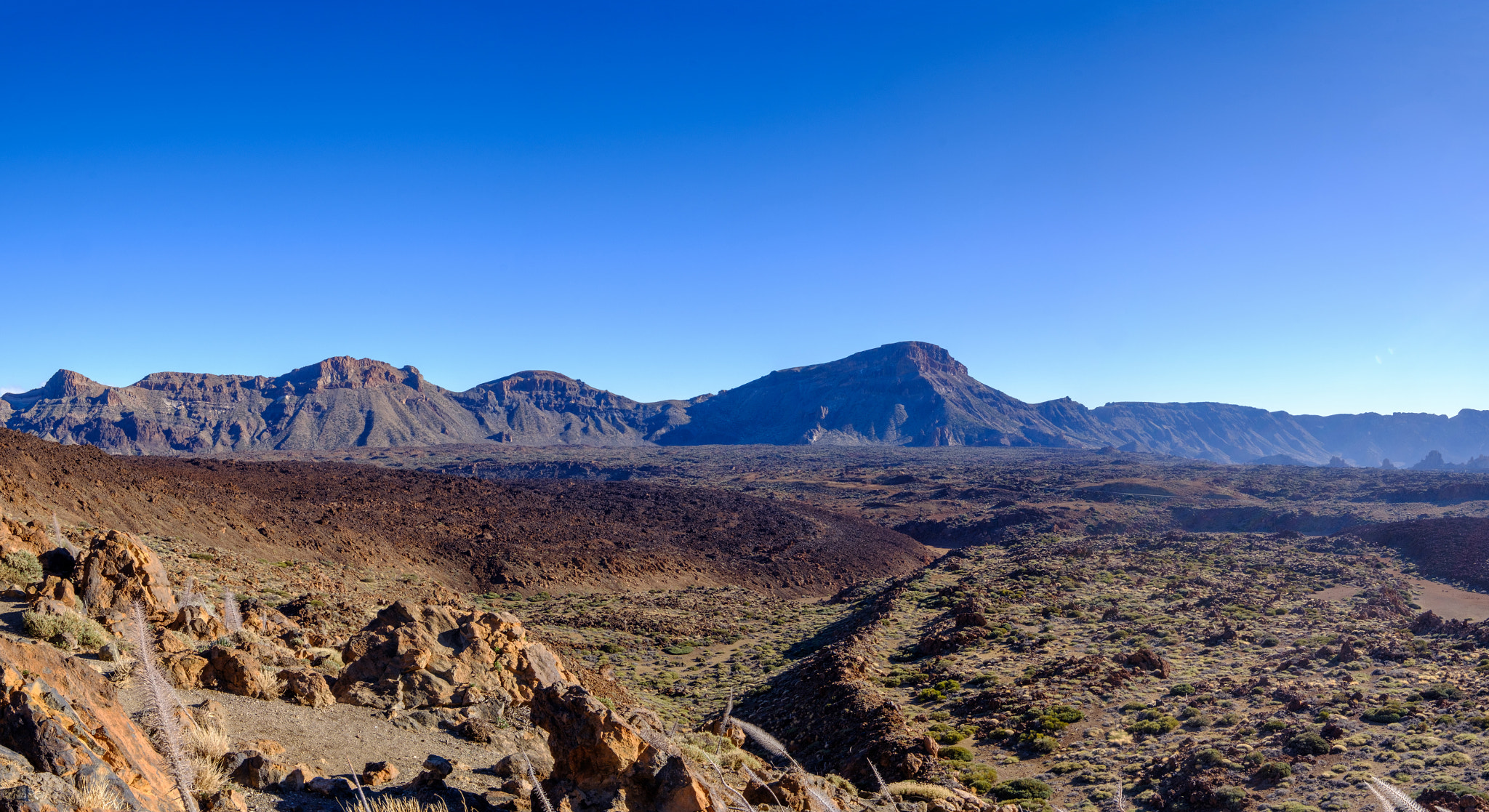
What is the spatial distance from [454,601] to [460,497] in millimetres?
23694

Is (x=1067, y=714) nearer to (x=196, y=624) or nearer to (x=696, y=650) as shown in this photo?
(x=696, y=650)

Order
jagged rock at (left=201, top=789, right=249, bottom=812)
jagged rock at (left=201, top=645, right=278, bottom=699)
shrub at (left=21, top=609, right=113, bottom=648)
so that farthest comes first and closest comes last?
jagged rock at (left=201, top=645, right=278, bottom=699)
shrub at (left=21, top=609, right=113, bottom=648)
jagged rock at (left=201, top=789, right=249, bottom=812)

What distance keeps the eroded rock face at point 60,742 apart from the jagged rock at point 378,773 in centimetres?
209

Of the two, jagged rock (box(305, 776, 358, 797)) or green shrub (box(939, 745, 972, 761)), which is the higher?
jagged rock (box(305, 776, 358, 797))

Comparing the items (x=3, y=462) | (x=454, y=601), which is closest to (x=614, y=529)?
(x=454, y=601)

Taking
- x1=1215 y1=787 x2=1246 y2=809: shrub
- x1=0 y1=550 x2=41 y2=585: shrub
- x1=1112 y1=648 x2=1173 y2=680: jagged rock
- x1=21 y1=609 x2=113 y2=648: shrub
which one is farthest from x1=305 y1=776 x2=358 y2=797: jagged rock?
x1=1112 y1=648 x2=1173 y2=680: jagged rock

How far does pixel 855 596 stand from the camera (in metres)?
42.5

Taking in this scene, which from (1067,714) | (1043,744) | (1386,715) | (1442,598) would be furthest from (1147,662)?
(1442,598)

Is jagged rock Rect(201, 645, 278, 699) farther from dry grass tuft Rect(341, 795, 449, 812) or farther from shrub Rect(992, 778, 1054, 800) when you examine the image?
shrub Rect(992, 778, 1054, 800)

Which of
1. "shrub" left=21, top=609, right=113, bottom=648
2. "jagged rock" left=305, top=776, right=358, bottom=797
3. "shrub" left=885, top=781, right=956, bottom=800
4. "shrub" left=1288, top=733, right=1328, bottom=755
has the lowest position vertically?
"shrub" left=1288, top=733, right=1328, bottom=755

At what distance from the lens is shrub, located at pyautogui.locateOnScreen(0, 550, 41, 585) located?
→ 11.5 m

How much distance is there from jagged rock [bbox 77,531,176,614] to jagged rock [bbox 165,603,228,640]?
0.28m

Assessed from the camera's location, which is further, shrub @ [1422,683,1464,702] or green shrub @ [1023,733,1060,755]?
shrub @ [1422,683,1464,702]

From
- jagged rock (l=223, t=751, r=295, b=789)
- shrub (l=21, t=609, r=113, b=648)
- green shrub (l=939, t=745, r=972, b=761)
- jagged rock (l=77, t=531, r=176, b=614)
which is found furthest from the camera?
green shrub (l=939, t=745, r=972, b=761)
